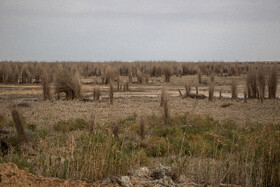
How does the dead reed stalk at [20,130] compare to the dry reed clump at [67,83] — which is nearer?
the dead reed stalk at [20,130]

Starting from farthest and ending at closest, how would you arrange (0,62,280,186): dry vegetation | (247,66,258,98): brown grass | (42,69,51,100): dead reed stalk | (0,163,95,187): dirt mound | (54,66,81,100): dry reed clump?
(54,66,81,100): dry reed clump, (247,66,258,98): brown grass, (42,69,51,100): dead reed stalk, (0,62,280,186): dry vegetation, (0,163,95,187): dirt mound

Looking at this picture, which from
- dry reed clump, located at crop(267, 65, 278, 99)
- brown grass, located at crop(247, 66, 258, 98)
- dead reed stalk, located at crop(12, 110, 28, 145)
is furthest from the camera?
brown grass, located at crop(247, 66, 258, 98)

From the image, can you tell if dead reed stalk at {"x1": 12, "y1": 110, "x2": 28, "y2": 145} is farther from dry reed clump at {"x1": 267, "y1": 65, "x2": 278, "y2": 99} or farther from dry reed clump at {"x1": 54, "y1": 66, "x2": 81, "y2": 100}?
dry reed clump at {"x1": 267, "y1": 65, "x2": 278, "y2": 99}

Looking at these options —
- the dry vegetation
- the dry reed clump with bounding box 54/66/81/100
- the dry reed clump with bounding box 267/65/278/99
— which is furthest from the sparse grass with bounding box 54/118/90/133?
the dry reed clump with bounding box 267/65/278/99

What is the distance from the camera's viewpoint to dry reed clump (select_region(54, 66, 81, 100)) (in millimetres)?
18406

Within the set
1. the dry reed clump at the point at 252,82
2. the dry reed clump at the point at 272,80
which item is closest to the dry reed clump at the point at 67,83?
the dry reed clump at the point at 252,82

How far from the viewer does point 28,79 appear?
3133cm

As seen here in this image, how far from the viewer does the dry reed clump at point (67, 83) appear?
18406 millimetres

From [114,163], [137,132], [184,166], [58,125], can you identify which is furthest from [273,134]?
[58,125]

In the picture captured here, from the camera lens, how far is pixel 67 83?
1839cm

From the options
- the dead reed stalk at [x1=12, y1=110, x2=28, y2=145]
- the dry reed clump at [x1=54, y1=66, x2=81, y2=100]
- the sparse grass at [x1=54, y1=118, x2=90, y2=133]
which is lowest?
the sparse grass at [x1=54, y1=118, x2=90, y2=133]

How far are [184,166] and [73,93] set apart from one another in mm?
13795

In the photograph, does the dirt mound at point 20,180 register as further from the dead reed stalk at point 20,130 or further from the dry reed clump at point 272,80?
the dry reed clump at point 272,80

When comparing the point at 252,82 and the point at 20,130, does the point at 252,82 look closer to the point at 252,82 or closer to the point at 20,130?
the point at 252,82
